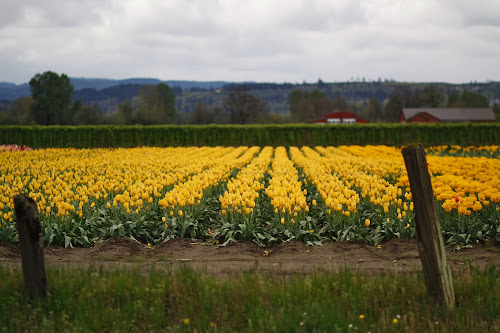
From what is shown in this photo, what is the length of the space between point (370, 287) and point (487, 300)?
1283 millimetres

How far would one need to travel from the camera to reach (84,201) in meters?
10.0

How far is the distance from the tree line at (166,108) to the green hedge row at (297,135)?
50.3 ft

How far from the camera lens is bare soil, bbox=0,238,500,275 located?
726cm

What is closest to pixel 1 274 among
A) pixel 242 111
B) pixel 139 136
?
pixel 139 136

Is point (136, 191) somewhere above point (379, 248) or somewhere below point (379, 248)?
above

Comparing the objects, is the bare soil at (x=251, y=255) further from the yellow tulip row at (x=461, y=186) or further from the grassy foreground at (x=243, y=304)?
the grassy foreground at (x=243, y=304)

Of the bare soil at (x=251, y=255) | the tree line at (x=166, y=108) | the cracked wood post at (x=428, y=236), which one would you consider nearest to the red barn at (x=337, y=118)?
the tree line at (x=166, y=108)

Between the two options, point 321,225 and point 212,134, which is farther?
point 212,134

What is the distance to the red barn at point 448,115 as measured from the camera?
95.9m

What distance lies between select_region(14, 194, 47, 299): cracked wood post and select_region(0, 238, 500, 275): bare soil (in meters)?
1.90

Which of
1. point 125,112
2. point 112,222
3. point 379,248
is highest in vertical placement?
point 125,112

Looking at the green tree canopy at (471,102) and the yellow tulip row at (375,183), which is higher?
the green tree canopy at (471,102)

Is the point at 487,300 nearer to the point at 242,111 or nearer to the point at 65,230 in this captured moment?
the point at 65,230

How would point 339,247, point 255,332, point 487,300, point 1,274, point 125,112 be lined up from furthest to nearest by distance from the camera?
point 125,112 < point 339,247 < point 1,274 < point 487,300 < point 255,332
